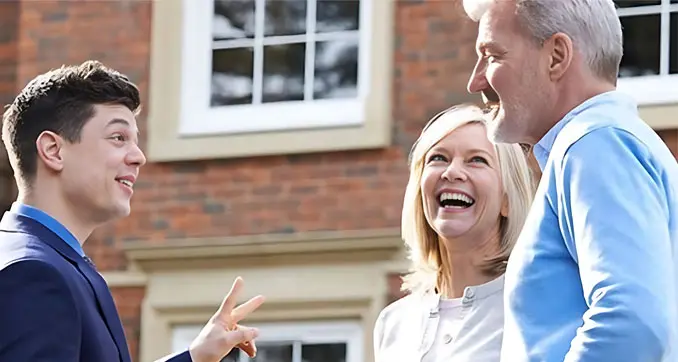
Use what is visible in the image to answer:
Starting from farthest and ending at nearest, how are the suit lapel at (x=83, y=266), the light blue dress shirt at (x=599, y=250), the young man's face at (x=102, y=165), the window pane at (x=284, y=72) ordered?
the window pane at (x=284, y=72), the young man's face at (x=102, y=165), the suit lapel at (x=83, y=266), the light blue dress shirt at (x=599, y=250)

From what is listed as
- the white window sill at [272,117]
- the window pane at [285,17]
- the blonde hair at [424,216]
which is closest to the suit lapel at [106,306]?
the blonde hair at [424,216]

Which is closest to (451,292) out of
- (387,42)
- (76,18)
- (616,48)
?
(616,48)

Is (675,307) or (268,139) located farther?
(268,139)

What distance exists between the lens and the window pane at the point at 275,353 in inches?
416

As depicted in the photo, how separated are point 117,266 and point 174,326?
1.52ft

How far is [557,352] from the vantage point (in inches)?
130

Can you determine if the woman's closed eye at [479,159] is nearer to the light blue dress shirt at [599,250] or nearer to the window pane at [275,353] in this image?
the light blue dress shirt at [599,250]

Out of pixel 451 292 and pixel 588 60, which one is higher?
pixel 588 60

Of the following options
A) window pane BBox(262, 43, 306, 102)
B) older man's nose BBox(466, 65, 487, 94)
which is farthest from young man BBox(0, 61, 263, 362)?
window pane BBox(262, 43, 306, 102)

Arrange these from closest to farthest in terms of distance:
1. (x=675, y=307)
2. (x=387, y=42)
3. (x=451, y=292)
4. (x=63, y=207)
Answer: (x=675, y=307)
(x=63, y=207)
(x=451, y=292)
(x=387, y=42)

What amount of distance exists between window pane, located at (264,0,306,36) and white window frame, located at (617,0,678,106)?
1807 mm

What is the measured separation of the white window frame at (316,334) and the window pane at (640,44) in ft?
6.43

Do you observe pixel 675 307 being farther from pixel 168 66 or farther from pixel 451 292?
pixel 168 66

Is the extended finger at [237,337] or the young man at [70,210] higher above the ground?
the young man at [70,210]
